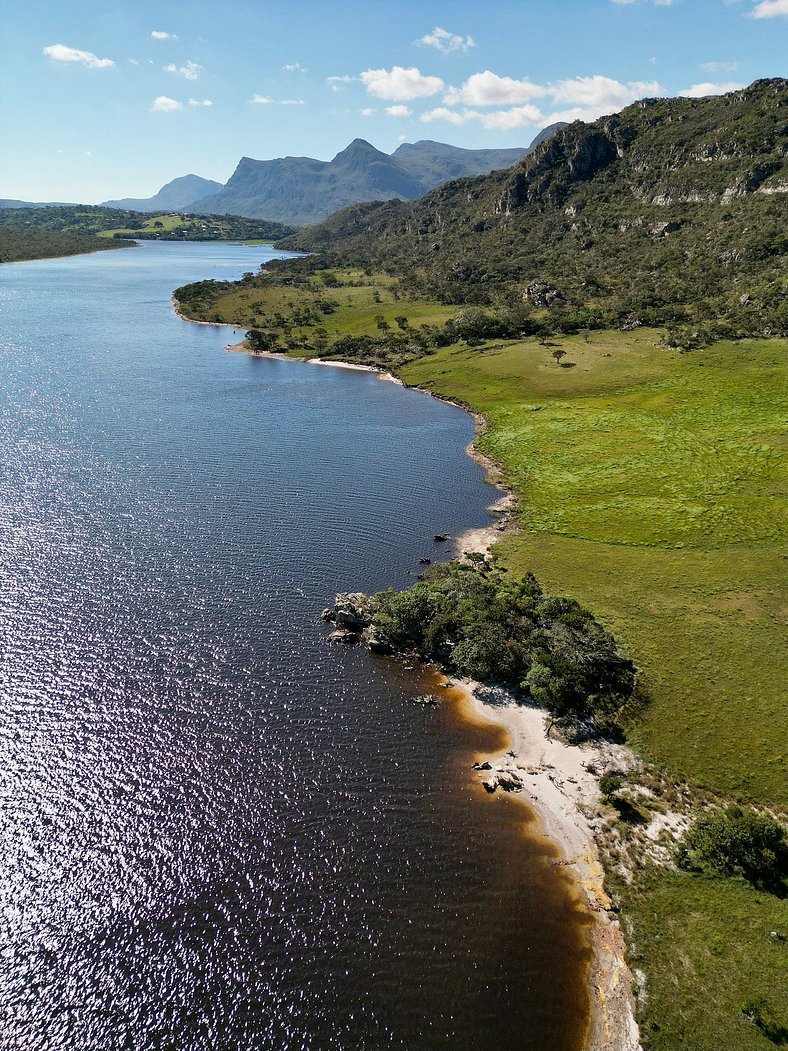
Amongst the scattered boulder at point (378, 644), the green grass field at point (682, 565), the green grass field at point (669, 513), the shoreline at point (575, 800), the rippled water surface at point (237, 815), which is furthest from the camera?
the scattered boulder at point (378, 644)

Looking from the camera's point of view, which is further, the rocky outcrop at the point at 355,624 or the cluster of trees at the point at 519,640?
the rocky outcrop at the point at 355,624

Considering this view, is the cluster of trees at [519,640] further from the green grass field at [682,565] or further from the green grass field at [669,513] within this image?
the green grass field at [682,565]

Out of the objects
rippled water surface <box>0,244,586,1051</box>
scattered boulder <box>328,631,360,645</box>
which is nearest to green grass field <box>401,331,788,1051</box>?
rippled water surface <box>0,244,586,1051</box>

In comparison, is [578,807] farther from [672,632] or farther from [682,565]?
[682,565]

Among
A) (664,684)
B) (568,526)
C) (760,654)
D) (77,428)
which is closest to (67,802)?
(664,684)

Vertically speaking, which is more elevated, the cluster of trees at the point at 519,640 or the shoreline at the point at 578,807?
the cluster of trees at the point at 519,640

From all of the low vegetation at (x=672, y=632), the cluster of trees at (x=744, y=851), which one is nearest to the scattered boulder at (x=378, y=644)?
the low vegetation at (x=672, y=632)

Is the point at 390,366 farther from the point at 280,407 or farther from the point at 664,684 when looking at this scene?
the point at 664,684

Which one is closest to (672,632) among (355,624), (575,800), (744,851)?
(575,800)
